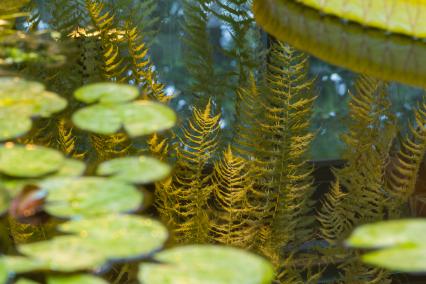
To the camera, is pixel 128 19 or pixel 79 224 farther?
pixel 128 19

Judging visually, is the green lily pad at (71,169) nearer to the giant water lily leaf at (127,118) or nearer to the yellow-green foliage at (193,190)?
the giant water lily leaf at (127,118)

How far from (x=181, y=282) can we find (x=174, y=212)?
1.07 feet

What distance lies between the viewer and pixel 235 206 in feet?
2.43

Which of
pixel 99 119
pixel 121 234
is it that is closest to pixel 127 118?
pixel 99 119

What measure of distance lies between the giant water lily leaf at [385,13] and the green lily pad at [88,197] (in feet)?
1.05

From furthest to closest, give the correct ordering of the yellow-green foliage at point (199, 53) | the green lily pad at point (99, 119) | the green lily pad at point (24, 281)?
the yellow-green foliage at point (199, 53) → the green lily pad at point (99, 119) → the green lily pad at point (24, 281)

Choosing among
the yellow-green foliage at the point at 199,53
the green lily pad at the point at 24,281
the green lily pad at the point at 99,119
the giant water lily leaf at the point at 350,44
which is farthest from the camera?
the yellow-green foliage at the point at 199,53

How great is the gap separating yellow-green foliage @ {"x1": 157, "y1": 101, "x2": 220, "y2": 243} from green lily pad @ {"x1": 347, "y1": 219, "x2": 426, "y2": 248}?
267 mm

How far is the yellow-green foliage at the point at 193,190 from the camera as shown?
2.34 feet

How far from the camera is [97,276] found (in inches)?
17.1

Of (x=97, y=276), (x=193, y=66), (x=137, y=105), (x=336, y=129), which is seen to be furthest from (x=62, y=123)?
(x=336, y=129)

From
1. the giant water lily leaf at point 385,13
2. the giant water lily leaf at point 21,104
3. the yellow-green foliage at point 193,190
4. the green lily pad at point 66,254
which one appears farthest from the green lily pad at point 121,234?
the giant water lily leaf at point 385,13

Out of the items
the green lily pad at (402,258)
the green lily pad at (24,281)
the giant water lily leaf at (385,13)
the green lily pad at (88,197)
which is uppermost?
the giant water lily leaf at (385,13)

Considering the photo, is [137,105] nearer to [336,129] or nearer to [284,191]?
[284,191]
